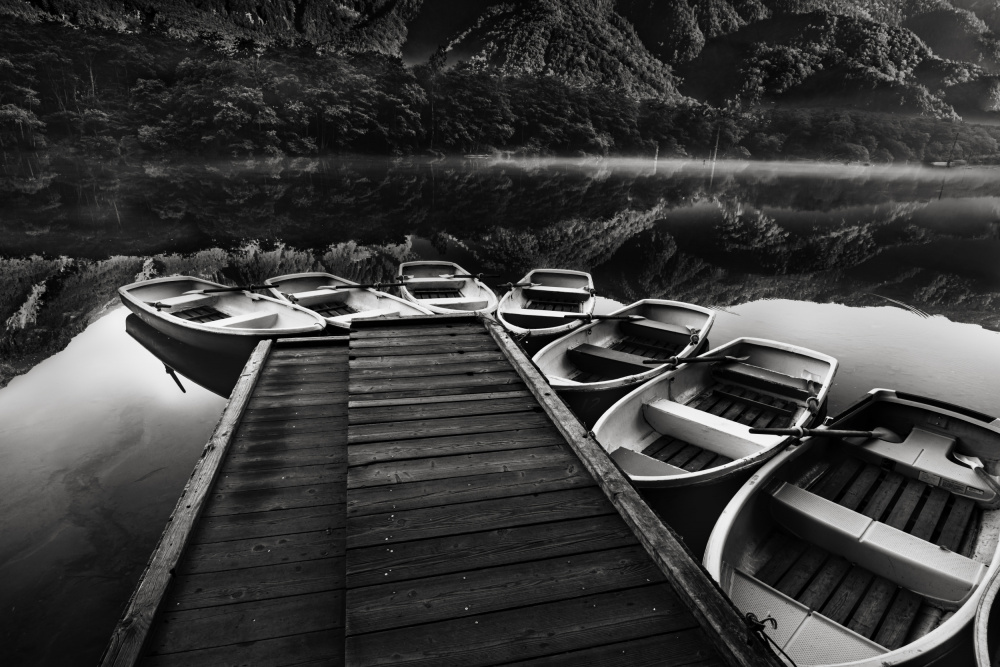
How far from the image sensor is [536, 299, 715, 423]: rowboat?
24.6 ft

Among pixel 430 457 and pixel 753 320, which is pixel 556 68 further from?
pixel 430 457

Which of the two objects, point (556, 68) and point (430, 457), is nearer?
point (430, 457)

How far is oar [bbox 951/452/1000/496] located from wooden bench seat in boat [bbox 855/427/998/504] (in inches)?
1.5

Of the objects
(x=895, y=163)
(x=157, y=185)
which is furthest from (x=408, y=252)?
(x=895, y=163)

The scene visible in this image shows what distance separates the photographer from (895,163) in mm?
98000

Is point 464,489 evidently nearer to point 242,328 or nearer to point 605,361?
point 605,361

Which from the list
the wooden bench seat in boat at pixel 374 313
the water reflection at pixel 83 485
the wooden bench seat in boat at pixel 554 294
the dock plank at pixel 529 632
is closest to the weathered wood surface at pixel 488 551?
the dock plank at pixel 529 632

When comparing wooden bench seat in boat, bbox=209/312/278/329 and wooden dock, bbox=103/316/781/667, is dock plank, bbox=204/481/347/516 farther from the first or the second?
wooden bench seat in boat, bbox=209/312/278/329

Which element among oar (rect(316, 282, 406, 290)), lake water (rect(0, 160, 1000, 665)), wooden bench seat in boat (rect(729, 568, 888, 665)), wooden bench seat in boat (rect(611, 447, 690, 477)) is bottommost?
lake water (rect(0, 160, 1000, 665))

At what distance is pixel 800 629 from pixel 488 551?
2.92m

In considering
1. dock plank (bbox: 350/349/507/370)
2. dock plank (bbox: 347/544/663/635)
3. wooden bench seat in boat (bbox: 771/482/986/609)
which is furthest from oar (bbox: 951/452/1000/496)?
dock plank (bbox: 350/349/507/370)

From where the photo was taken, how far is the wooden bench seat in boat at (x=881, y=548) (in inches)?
171

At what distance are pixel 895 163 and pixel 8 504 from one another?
412ft

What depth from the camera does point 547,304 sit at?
12.4 meters
